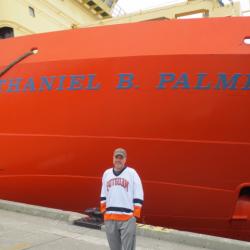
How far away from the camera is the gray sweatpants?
3.40 m

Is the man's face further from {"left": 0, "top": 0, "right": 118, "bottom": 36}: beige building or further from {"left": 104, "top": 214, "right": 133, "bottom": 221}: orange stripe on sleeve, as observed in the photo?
{"left": 0, "top": 0, "right": 118, "bottom": 36}: beige building

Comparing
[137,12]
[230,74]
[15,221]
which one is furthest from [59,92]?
[137,12]

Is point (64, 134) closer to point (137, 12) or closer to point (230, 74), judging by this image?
point (230, 74)

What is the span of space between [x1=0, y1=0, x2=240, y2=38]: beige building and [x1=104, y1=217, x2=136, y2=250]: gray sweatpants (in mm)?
4992

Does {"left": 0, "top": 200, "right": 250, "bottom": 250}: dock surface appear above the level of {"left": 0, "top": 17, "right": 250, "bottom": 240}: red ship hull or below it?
below

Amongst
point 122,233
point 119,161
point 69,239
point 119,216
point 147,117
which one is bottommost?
point 69,239

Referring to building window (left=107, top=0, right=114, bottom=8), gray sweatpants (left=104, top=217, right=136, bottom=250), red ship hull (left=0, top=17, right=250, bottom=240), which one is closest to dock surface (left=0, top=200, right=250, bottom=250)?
red ship hull (left=0, top=17, right=250, bottom=240)

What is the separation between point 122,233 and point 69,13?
24.5 feet

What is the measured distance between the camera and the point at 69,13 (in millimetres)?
9812

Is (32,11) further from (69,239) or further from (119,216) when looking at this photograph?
(119,216)

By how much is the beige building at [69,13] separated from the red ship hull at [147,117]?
2369 millimetres

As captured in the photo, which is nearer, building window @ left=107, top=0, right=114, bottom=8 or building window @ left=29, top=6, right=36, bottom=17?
building window @ left=29, top=6, right=36, bottom=17

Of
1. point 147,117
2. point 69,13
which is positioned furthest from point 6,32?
point 147,117

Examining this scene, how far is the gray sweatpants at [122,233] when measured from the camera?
3396 millimetres
